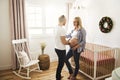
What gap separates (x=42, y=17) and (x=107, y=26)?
81.4 inches

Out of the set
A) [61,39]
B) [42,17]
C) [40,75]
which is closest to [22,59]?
[40,75]

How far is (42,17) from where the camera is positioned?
14.1ft

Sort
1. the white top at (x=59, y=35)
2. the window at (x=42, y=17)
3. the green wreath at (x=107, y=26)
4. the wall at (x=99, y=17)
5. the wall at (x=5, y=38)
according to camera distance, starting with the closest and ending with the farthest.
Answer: the white top at (x=59, y=35)
the wall at (x=99, y=17)
the green wreath at (x=107, y=26)
the wall at (x=5, y=38)
the window at (x=42, y=17)

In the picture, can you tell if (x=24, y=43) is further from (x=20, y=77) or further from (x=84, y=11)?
(x=84, y=11)

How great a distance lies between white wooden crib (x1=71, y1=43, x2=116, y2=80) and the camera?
2958mm

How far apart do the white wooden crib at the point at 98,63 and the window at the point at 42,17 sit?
1728 mm

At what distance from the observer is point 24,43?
153 inches

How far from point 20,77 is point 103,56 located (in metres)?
2.16

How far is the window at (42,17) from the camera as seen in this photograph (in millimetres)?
4102

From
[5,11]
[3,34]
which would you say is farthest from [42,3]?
[3,34]

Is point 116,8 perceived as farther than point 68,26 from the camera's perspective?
No

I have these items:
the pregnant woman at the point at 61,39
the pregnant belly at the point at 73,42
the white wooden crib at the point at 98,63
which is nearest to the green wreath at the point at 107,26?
the white wooden crib at the point at 98,63

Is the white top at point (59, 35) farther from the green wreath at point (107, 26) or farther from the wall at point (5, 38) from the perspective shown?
the wall at point (5, 38)

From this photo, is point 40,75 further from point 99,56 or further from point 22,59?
point 99,56
